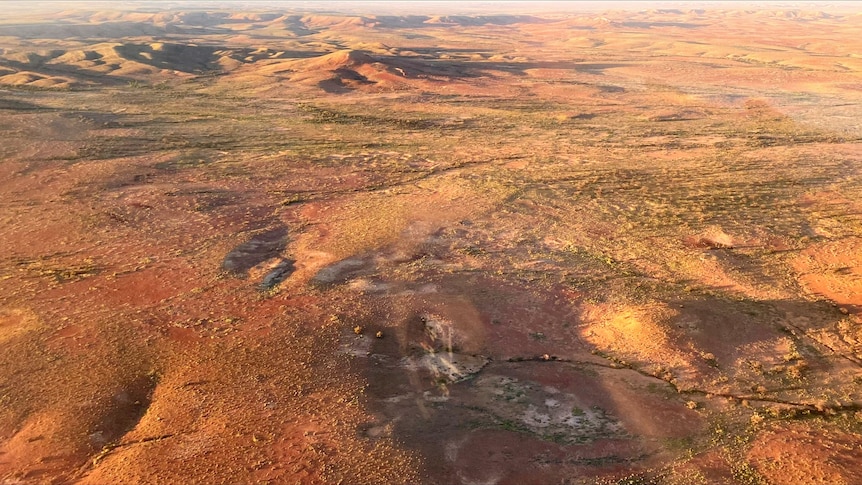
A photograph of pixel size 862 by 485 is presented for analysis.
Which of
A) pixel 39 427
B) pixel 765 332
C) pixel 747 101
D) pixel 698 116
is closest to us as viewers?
pixel 39 427

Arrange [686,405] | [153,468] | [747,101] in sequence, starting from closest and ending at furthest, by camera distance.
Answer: [153,468] < [686,405] < [747,101]

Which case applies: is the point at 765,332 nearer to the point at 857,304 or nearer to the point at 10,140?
the point at 857,304

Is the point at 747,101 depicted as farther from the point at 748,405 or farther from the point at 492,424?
the point at 492,424

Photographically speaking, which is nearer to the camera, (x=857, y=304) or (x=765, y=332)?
(x=765, y=332)

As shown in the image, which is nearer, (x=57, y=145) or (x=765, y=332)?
(x=765, y=332)

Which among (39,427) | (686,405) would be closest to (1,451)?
(39,427)

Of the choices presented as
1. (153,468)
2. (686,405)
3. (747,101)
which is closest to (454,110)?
(747,101)
